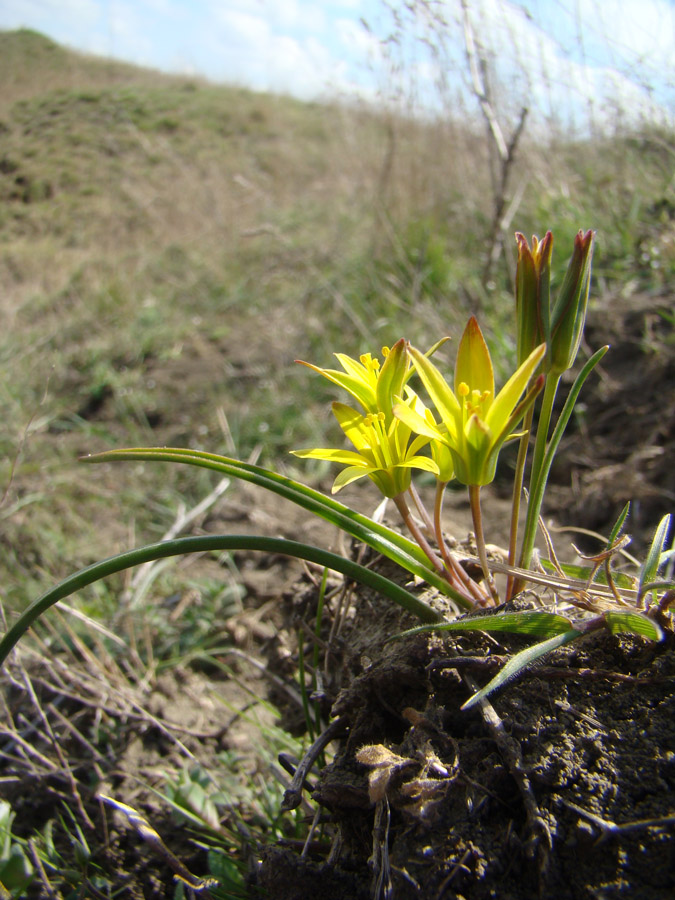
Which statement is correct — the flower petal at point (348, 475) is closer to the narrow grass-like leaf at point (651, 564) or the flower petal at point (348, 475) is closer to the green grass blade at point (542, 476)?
the green grass blade at point (542, 476)

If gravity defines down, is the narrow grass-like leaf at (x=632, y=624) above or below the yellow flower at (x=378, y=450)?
below

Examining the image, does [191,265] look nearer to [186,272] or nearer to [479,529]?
[186,272]

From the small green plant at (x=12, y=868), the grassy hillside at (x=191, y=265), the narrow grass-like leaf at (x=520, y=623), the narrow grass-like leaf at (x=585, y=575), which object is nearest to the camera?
the narrow grass-like leaf at (x=520, y=623)

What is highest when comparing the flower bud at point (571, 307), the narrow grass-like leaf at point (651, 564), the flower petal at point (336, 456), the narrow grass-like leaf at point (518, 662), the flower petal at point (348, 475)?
the flower bud at point (571, 307)

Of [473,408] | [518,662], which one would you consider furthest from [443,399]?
[518,662]

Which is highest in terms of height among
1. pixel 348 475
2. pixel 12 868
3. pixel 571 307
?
pixel 571 307

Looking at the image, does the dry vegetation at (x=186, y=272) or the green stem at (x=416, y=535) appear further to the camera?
the dry vegetation at (x=186, y=272)

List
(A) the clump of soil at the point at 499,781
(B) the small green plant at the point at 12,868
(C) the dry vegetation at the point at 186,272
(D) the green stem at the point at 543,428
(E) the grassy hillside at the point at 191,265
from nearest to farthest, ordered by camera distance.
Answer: (A) the clump of soil at the point at 499,781
(D) the green stem at the point at 543,428
(B) the small green plant at the point at 12,868
(C) the dry vegetation at the point at 186,272
(E) the grassy hillside at the point at 191,265

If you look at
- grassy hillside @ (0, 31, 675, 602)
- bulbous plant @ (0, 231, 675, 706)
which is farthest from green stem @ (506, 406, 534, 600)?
grassy hillside @ (0, 31, 675, 602)

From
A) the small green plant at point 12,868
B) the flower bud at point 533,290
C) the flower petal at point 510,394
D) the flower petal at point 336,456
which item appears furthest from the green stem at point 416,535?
the small green plant at point 12,868
